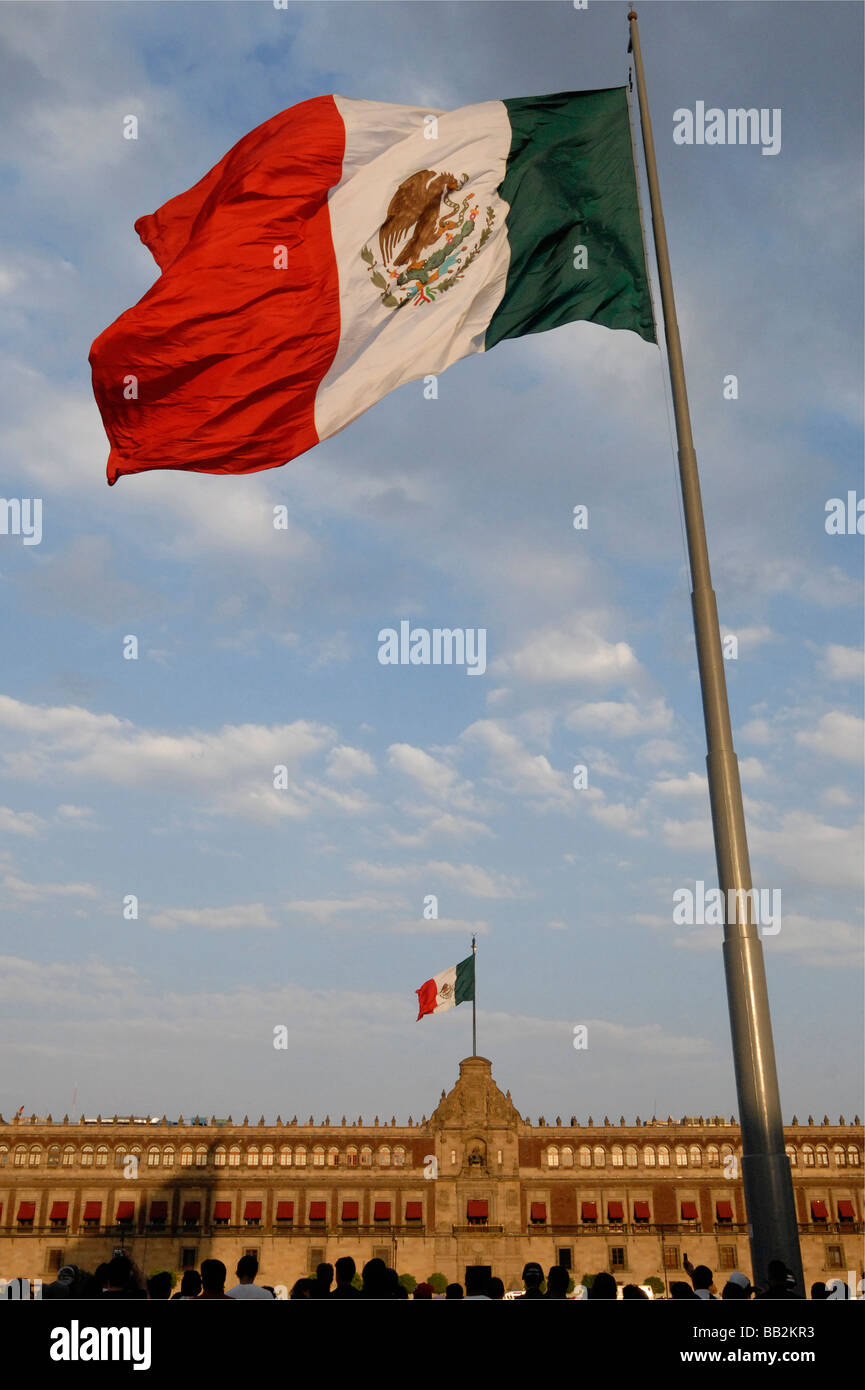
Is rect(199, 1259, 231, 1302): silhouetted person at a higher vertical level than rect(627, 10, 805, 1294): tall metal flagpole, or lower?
lower

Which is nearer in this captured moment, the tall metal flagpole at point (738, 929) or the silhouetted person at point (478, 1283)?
the silhouetted person at point (478, 1283)

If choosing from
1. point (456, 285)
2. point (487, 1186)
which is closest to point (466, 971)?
point (487, 1186)

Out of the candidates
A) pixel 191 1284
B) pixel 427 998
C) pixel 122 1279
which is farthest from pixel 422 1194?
pixel 122 1279

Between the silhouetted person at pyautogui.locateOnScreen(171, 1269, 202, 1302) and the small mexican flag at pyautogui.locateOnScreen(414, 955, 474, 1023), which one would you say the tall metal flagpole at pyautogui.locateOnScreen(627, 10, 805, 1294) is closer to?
the silhouetted person at pyautogui.locateOnScreen(171, 1269, 202, 1302)

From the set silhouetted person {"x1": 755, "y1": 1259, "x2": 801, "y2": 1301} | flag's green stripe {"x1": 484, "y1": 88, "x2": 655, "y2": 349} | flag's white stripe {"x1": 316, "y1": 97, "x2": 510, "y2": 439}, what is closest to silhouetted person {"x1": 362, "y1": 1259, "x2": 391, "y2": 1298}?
silhouetted person {"x1": 755, "y1": 1259, "x2": 801, "y2": 1301}

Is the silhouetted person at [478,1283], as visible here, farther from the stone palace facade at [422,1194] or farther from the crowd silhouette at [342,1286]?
the stone palace facade at [422,1194]

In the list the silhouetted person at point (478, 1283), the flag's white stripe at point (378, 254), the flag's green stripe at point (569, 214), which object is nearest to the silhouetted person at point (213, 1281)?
the silhouetted person at point (478, 1283)

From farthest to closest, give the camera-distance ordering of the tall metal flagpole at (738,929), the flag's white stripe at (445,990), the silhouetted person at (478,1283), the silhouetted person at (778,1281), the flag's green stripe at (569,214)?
1. the flag's white stripe at (445,990)
2. the flag's green stripe at (569,214)
3. the tall metal flagpole at (738,929)
4. the silhouetted person at (478,1283)
5. the silhouetted person at (778,1281)
